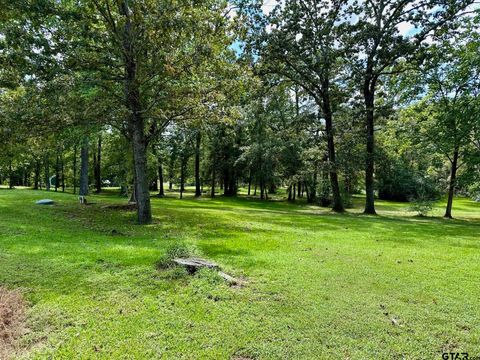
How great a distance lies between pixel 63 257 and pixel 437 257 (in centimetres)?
780

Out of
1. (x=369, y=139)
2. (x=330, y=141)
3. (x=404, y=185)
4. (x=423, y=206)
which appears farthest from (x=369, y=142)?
(x=404, y=185)

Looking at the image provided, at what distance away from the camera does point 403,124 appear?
18.9 meters

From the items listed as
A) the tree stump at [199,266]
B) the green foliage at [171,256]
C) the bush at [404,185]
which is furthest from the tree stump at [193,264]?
the bush at [404,185]

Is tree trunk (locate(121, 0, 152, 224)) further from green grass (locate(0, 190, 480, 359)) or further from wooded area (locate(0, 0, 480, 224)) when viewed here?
green grass (locate(0, 190, 480, 359))

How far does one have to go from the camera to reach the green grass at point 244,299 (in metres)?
3.23

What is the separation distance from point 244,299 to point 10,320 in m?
2.80

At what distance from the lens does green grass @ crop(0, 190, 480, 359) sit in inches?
127

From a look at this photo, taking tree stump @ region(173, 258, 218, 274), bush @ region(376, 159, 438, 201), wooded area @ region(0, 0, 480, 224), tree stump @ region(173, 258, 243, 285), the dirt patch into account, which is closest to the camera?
the dirt patch

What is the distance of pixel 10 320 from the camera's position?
3553 millimetres

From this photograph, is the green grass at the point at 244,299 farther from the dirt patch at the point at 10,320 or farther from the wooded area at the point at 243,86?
the wooded area at the point at 243,86

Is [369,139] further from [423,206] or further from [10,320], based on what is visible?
[10,320]

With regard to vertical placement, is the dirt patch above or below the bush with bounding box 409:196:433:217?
below

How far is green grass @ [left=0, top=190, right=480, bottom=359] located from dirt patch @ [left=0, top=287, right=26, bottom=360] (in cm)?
11

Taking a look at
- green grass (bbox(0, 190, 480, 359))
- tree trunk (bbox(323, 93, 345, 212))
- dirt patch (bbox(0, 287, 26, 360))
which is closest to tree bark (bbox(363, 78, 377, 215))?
tree trunk (bbox(323, 93, 345, 212))
